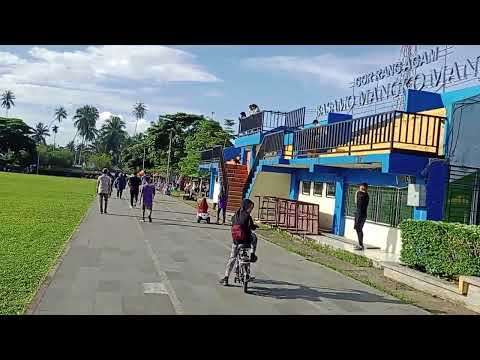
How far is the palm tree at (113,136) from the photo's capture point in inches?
4427

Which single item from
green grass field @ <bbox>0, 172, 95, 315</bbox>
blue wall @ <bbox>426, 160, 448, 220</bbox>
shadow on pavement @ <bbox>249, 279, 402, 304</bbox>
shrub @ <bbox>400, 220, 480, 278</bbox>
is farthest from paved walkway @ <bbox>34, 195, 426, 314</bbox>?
blue wall @ <bbox>426, 160, 448, 220</bbox>

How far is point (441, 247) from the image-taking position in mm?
9812

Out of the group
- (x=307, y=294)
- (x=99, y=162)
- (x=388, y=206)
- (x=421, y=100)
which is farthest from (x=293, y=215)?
(x=99, y=162)

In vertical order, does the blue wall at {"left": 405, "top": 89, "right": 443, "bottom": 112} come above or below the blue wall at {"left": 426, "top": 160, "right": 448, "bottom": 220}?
above

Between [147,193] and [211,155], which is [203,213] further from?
[211,155]

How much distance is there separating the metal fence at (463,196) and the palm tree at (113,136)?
102730 mm

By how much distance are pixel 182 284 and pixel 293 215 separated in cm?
1043

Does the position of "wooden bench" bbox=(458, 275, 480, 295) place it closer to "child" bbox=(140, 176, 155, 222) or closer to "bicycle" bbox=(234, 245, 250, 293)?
"bicycle" bbox=(234, 245, 250, 293)

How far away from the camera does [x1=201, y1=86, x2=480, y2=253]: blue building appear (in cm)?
1254

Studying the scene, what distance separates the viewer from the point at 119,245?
481 inches

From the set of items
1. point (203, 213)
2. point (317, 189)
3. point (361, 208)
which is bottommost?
point (203, 213)

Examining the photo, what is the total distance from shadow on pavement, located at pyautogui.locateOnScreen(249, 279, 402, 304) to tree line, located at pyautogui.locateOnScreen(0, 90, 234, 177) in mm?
32316

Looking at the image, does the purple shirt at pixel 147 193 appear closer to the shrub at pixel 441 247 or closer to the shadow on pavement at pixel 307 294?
the shrub at pixel 441 247
